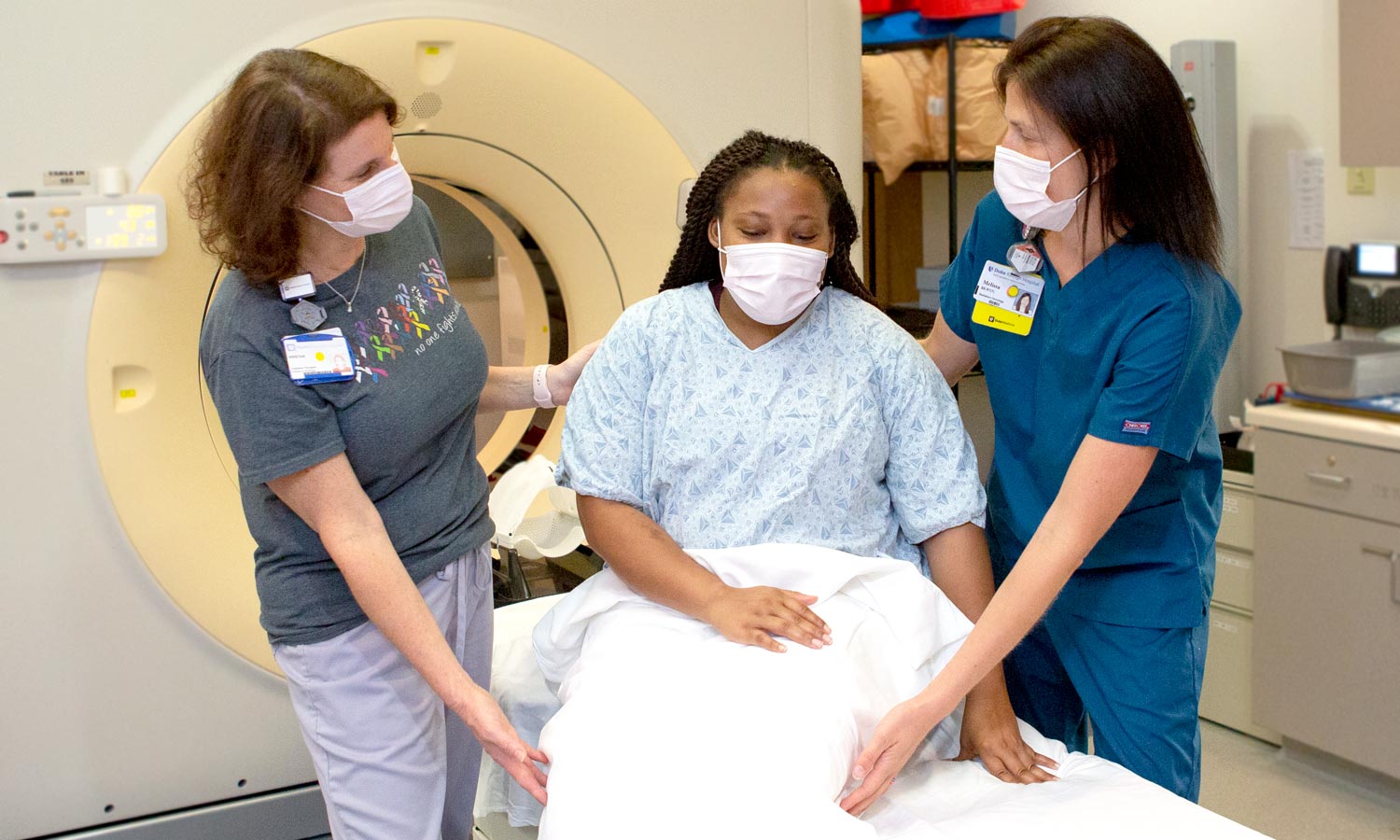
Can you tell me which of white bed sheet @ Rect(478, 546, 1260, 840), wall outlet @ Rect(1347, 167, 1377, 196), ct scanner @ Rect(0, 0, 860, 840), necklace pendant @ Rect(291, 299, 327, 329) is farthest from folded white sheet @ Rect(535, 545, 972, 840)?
wall outlet @ Rect(1347, 167, 1377, 196)

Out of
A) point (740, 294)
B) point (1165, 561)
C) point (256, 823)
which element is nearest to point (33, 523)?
point (256, 823)

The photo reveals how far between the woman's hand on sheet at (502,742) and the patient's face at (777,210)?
2.06 feet

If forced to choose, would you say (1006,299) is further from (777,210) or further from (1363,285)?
(1363,285)

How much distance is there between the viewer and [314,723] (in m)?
1.51

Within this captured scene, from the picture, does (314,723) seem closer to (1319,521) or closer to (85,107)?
(85,107)

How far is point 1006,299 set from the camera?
1591mm

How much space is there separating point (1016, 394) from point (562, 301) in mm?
1141

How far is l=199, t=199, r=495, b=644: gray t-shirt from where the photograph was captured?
4.54ft

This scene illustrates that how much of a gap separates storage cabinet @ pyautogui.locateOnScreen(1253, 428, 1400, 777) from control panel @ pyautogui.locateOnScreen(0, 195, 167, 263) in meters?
2.30

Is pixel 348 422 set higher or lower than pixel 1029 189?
lower

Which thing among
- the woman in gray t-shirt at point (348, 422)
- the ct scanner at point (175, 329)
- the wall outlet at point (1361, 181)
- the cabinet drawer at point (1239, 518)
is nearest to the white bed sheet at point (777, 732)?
the woman in gray t-shirt at point (348, 422)

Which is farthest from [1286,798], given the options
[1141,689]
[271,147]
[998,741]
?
[271,147]

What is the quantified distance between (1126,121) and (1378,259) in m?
1.96

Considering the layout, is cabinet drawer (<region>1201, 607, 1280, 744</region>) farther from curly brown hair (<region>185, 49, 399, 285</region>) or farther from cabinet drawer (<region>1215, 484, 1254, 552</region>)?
curly brown hair (<region>185, 49, 399, 285</region>)
